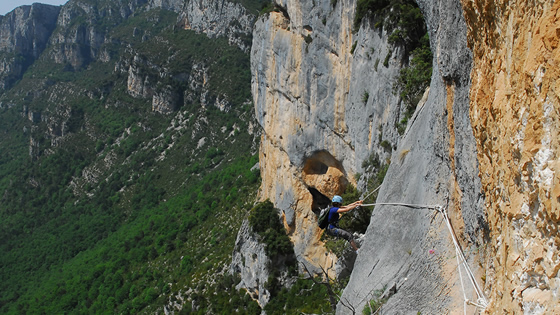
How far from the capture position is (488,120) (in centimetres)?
472

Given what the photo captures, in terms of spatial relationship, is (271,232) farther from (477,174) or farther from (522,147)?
(522,147)

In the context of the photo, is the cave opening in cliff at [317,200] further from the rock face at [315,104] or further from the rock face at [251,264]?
the rock face at [251,264]

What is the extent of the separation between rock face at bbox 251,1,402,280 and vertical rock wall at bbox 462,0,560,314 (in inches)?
464

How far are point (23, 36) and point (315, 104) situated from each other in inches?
7217

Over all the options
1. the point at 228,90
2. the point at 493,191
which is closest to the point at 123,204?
the point at 228,90

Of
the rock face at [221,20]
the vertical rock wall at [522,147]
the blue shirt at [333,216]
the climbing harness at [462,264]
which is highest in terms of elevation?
the rock face at [221,20]

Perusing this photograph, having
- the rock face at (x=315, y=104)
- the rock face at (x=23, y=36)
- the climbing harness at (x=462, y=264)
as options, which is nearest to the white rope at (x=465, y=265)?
the climbing harness at (x=462, y=264)

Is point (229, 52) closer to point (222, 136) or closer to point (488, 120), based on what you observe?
point (222, 136)

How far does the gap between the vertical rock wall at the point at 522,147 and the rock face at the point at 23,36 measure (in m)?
189

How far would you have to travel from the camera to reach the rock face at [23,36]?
16612cm

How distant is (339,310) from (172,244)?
4868 cm

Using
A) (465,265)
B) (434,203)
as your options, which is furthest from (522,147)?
(434,203)

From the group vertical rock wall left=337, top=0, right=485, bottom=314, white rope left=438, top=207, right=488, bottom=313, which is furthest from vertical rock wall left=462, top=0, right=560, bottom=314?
vertical rock wall left=337, top=0, right=485, bottom=314

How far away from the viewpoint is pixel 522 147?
3.69 meters
